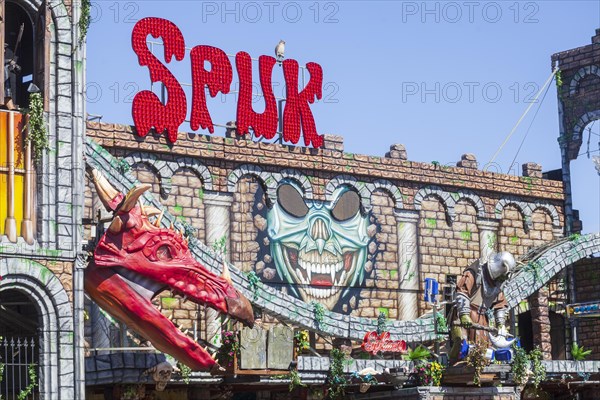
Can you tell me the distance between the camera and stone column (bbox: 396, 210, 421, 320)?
4519 cm

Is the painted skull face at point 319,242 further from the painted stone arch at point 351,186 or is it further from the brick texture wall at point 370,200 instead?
the brick texture wall at point 370,200

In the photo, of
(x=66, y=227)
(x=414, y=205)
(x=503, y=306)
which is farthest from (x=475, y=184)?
(x=66, y=227)

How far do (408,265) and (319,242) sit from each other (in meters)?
3.78

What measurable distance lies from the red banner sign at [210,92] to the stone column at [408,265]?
4192mm

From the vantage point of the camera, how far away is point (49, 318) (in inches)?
1132

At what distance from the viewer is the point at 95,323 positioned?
35906 millimetres

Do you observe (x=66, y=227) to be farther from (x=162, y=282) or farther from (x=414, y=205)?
(x=414, y=205)

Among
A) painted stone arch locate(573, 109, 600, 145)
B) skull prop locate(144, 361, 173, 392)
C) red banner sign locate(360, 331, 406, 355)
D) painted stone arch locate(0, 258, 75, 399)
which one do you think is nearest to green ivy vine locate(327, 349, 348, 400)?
red banner sign locate(360, 331, 406, 355)

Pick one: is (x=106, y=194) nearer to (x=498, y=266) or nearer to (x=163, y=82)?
(x=163, y=82)

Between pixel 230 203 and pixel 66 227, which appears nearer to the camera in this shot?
pixel 66 227

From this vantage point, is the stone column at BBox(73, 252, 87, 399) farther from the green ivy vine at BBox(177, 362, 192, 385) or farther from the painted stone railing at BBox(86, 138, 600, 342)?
the painted stone railing at BBox(86, 138, 600, 342)

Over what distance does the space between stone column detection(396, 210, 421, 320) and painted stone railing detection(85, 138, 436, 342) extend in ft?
9.00

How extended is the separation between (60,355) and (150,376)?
15.9 feet

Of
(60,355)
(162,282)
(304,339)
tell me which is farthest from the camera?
(304,339)
